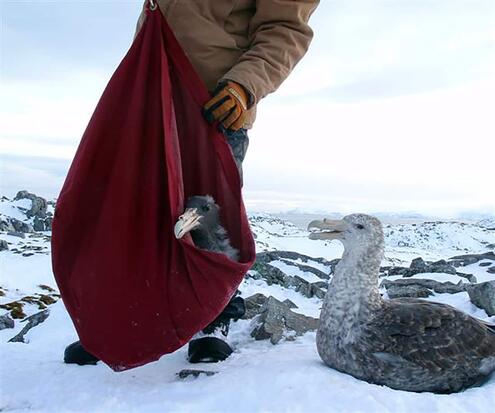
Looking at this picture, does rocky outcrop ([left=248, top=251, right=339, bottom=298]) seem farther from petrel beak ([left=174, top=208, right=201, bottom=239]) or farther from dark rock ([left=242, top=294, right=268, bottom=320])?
petrel beak ([left=174, top=208, right=201, bottom=239])

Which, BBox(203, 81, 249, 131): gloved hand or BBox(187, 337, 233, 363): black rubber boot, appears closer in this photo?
BBox(203, 81, 249, 131): gloved hand

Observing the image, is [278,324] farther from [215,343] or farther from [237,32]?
[237,32]

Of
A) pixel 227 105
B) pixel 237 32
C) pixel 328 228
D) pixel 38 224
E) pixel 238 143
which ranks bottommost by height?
pixel 38 224

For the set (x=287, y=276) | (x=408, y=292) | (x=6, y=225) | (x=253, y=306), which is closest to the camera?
(x=253, y=306)

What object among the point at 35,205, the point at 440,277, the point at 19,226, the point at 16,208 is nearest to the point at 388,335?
the point at 440,277

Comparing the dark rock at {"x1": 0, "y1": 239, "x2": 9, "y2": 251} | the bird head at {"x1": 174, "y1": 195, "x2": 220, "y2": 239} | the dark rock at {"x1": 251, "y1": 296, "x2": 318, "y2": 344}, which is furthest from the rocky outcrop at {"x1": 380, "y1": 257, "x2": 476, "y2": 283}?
the dark rock at {"x1": 0, "y1": 239, "x2": 9, "y2": 251}

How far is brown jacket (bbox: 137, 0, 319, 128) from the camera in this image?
11.5 feet

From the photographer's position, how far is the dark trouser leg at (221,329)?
11.0 feet

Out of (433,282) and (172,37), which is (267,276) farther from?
(172,37)

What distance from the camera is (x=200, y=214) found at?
3.28 meters

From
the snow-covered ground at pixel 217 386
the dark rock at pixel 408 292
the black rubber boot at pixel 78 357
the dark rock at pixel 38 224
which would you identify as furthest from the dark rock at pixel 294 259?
the dark rock at pixel 38 224

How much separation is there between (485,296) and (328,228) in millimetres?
2319

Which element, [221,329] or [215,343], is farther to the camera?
[221,329]

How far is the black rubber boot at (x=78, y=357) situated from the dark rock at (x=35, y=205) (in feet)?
65.9
